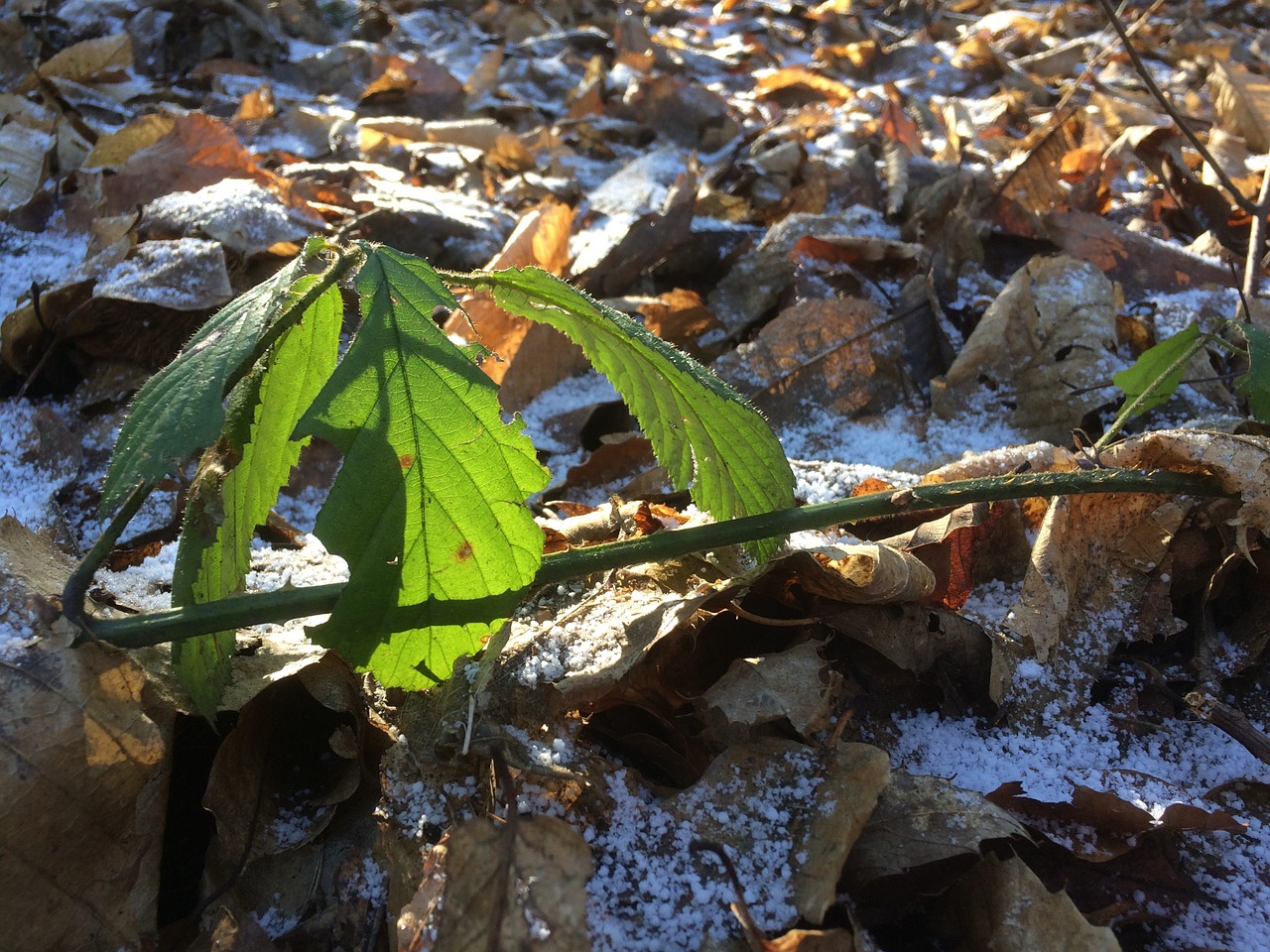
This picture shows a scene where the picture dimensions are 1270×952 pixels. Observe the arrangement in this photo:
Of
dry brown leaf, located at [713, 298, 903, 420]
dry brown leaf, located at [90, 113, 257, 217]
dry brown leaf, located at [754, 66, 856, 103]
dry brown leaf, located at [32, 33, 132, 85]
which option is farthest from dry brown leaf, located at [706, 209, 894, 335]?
dry brown leaf, located at [32, 33, 132, 85]

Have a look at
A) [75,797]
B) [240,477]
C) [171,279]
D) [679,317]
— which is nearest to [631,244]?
[679,317]

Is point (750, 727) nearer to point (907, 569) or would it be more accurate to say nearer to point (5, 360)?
point (907, 569)

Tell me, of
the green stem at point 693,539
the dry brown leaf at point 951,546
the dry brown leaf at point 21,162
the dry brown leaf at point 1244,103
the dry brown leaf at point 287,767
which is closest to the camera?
the green stem at point 693,539

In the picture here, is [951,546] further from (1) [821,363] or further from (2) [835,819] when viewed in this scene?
(1) [821,363]

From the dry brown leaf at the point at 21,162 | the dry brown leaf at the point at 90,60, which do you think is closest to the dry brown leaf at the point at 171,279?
the dry brown leaf at the point at 21,162

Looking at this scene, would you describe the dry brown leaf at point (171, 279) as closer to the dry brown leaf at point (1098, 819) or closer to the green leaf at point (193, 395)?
the green leaf at point (193, 395)
